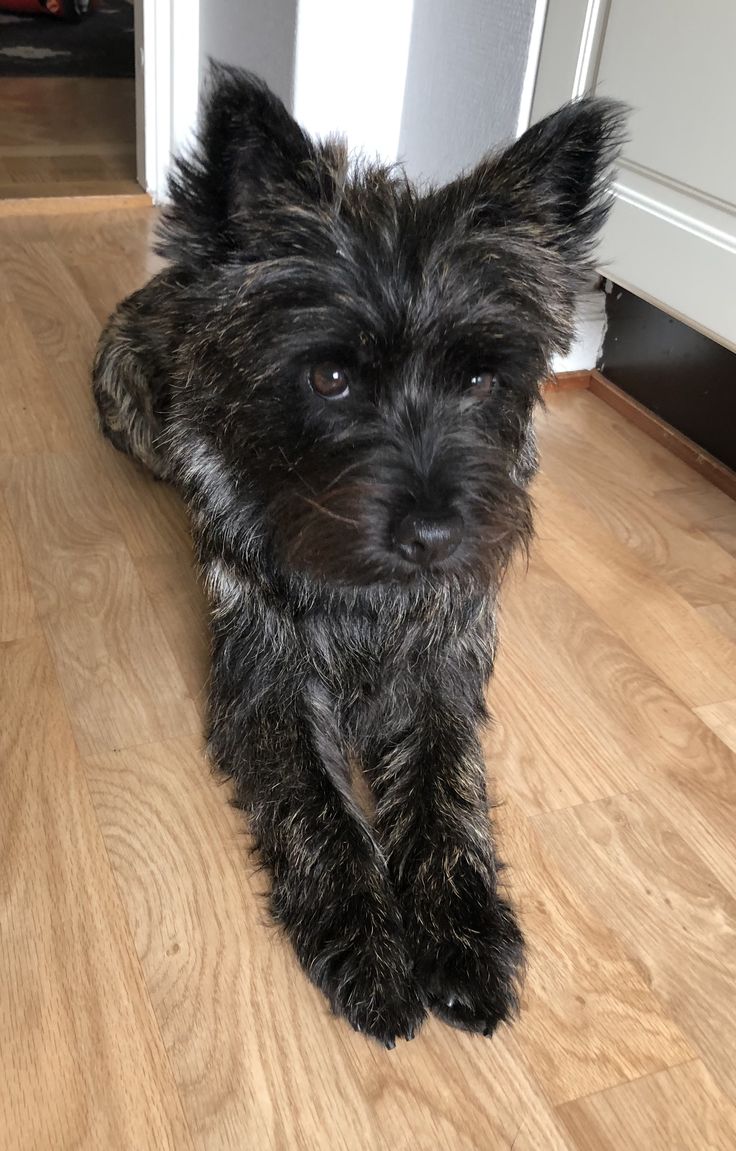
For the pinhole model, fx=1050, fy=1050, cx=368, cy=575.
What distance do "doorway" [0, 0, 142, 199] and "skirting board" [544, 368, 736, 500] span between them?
217 cm

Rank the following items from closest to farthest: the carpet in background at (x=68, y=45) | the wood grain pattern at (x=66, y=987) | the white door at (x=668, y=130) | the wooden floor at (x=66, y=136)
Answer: the wood grain pattern at (x=66, y=987) → the white door at (x=668, y=130) → the wooden floor at (x=66, y=136) → the carpet in background at (x=68, y=45)

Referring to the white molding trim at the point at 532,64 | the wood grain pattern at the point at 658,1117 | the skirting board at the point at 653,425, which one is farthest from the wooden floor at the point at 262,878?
the white molding trim at the point at 532,64

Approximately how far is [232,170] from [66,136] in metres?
4.00

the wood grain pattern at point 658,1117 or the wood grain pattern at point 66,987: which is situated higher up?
the wood grain pattern at point 658,1117

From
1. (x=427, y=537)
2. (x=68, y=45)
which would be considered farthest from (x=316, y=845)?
(x=68, y=45)

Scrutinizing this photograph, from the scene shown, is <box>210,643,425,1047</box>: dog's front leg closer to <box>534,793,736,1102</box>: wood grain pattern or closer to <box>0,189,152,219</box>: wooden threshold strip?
<box>534,793,736,1102</box>: wood grain pattern

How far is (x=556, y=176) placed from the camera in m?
1.53

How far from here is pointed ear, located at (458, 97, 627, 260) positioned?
1.46 meters

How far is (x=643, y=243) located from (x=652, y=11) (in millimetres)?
485

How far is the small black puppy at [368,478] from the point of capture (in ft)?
4.50

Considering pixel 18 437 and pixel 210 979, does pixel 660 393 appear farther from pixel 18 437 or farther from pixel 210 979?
pixel 210 979

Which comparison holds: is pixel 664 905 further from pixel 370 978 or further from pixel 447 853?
pixel 370 978

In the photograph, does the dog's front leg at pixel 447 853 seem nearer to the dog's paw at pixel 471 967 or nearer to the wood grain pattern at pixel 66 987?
the dog's paw at pixel 471 967

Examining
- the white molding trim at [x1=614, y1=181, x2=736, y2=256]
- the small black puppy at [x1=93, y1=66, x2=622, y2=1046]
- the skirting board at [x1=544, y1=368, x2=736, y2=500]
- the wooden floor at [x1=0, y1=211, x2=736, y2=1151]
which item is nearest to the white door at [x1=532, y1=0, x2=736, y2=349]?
the white molding trim at [x1=614, y1=181, x2=736, y2=256]
